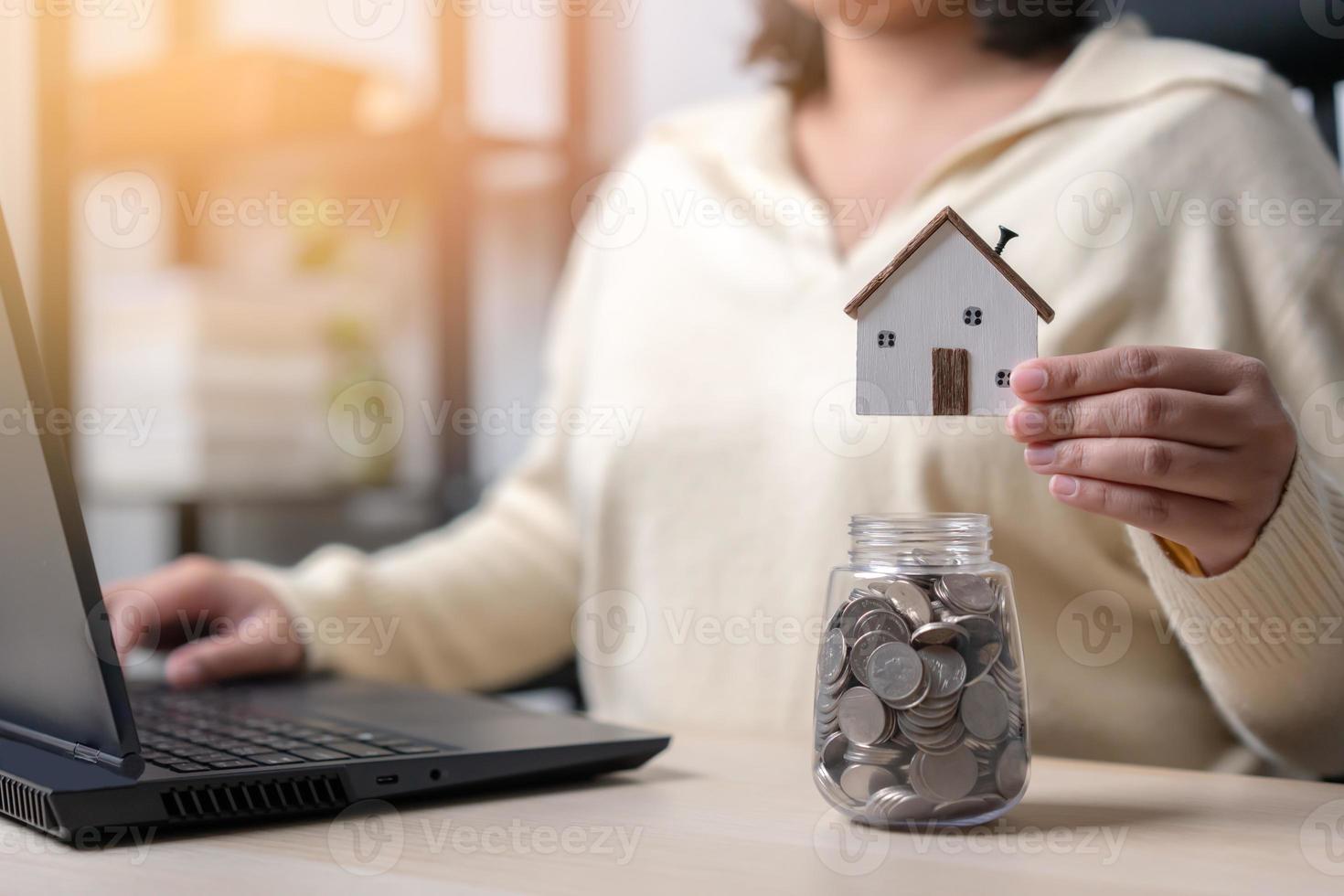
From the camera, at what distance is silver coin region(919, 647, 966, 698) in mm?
508

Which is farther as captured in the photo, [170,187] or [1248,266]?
[170,187]

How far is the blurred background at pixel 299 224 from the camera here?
82.9 inches

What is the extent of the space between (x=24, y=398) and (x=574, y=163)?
7.45ft

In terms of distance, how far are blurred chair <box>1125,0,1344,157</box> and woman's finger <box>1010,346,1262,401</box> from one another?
607 millimetres

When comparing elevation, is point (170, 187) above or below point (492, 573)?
above

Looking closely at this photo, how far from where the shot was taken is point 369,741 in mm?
650

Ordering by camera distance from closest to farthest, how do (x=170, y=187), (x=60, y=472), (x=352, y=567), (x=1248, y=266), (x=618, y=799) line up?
1. (x=60, y=472)
2. (x=618, y=799)
3. (x=1248, y=266)
4. (x=352, y=567)
5. (x=170, y=187)

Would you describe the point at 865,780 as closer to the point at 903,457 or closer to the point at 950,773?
the point at 950,773

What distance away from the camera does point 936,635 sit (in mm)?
510

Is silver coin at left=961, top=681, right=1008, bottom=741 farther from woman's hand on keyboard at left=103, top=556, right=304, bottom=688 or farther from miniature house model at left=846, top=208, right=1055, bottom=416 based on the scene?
woman's hand on keyboard at left=103, top=556, right=304, bottom=688

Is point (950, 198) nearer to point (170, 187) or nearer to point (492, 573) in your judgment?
point (492, 573)

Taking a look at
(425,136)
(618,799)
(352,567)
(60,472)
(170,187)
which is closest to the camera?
(60,472)

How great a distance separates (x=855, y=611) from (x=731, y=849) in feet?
0.37

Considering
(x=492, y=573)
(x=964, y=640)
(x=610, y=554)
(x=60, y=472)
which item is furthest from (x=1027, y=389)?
(x=492, y=573)
